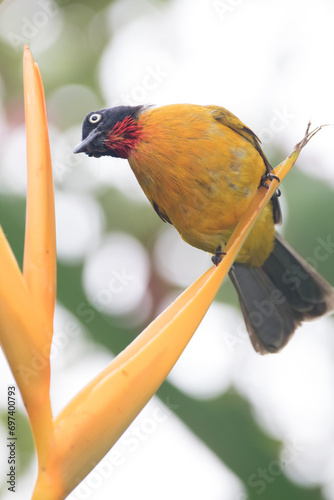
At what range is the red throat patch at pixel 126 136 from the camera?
2738 millimetres

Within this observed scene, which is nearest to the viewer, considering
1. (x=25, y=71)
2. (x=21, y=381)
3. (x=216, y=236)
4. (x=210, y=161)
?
(x=21, y=381)

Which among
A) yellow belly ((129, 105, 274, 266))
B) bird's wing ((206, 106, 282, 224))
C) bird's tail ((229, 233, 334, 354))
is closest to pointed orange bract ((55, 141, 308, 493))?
yellow belly ((129, 105, 274, 266))

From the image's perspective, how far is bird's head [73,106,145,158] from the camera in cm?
265

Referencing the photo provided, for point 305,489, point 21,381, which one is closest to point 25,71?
point 21,381

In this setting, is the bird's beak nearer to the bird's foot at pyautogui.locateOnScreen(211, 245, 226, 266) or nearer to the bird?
the bird

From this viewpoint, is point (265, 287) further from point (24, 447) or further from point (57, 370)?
point (24, 447)

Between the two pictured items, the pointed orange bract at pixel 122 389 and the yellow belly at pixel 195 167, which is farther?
the yellow belly at pixel 195 167

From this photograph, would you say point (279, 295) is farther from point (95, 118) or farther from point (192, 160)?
point (95, 118)

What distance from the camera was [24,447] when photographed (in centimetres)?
337

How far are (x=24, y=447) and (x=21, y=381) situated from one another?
220cm

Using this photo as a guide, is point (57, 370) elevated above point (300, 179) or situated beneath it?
situated beneath

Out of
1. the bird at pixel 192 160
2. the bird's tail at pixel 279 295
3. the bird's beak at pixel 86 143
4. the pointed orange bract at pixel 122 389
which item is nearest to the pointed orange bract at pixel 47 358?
the pointed orange bract at pixel 122 389

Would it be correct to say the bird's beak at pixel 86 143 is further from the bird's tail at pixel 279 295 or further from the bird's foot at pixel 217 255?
the bird's tail at pixel 279 295

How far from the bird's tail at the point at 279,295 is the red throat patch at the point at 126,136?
1080 millimetres
